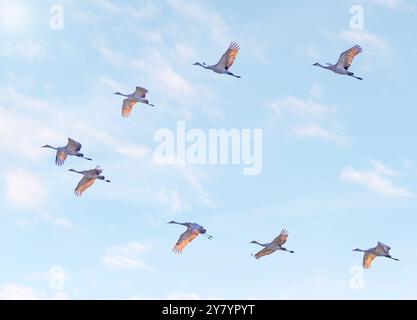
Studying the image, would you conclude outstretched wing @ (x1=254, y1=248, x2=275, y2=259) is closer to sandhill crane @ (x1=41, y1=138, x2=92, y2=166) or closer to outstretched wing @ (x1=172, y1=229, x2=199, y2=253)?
outstretched wing @ (x1=172, y1=229, x2=199, y2=253)

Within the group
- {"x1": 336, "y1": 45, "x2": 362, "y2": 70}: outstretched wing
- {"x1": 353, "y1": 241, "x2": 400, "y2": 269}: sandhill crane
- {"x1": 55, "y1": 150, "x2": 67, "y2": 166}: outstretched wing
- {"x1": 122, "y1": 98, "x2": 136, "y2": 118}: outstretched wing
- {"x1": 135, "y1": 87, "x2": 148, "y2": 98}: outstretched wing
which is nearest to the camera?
{"x1": 353, "y1": 241, "x2": 400, "y2": 269}: sandhill crane

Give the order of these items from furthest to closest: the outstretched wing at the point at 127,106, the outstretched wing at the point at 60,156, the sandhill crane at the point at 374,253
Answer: the outstretched wing at the point at 127,106 < the outstretched wing at the point at 60,156 < the sandhill crane at the point at 374,253

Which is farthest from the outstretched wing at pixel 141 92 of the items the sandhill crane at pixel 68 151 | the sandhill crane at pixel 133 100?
the sandhill crane at pixel 68 151

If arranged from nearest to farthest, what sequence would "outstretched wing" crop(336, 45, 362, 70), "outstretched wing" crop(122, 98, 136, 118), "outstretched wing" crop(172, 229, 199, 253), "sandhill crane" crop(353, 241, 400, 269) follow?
1. "outstretched wing" crop(172, 229, 199, 253)
2. "sandhill crane" crop(353, 241, 400, 269)
3. "outstretched wing" crop(336, 45, 362, 70)
4. "outstretched wing" crop(122, 98, 136, 118)

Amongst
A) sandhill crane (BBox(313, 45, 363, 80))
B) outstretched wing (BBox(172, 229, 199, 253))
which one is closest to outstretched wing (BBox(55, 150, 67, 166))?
outstretched wing (BBox(172, 229, 199, 253))

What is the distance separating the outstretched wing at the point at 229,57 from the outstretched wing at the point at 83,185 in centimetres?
1511

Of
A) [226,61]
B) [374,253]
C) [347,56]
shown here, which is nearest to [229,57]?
[226,61]

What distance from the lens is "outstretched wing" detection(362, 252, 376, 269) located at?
8156 centimetres

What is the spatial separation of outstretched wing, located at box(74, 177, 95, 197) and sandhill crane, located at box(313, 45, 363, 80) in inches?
930

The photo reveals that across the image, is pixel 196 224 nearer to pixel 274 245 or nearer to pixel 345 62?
pixel 274 245

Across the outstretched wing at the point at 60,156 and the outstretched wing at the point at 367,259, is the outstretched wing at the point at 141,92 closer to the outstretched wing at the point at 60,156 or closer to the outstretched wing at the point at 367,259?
the outstretched wing at the point at 60,156

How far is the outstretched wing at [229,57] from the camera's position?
82.2 meters
